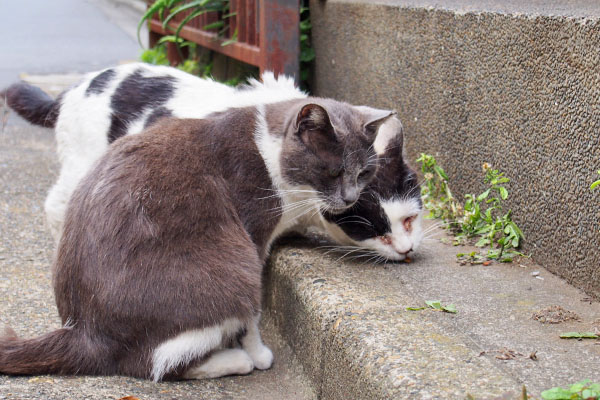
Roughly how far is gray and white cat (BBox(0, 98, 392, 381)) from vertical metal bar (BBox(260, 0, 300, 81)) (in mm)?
1388

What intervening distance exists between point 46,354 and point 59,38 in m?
10.5

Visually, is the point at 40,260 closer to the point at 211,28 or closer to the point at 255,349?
the point at 255,349

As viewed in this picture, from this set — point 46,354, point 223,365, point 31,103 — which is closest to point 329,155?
point 223,365

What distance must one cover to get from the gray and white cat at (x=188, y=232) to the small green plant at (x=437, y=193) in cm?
61

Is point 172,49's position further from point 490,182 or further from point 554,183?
point 554,183

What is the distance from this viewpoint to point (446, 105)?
3326 millimetres

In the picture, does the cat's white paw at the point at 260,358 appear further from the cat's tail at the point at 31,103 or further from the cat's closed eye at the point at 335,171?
the cat's tail at the point at 31,103

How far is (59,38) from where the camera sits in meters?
11.9

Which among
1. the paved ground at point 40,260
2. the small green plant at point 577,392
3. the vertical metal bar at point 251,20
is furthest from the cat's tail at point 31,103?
the small green plant at point 577,392

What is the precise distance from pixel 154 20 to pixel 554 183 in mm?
5303

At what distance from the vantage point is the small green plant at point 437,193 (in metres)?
3.29

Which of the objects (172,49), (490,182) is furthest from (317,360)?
(172,49)

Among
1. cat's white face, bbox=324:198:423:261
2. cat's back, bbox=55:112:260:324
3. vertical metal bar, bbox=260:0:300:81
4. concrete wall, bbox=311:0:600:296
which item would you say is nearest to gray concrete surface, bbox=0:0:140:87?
vertical metal bar, bbox=260:0:300:81

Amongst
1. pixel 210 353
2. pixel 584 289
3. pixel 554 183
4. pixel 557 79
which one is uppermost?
pixel 557 79
